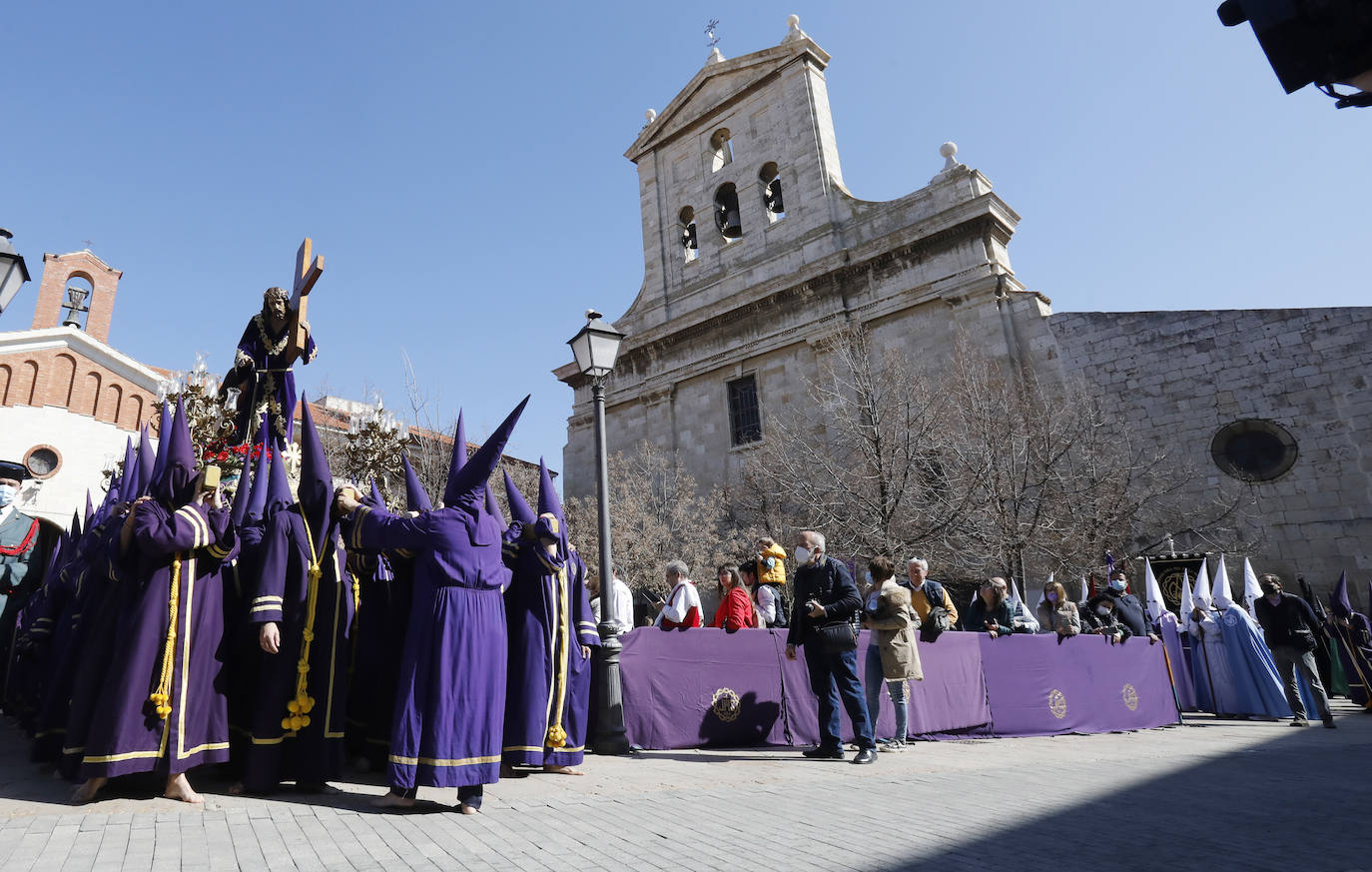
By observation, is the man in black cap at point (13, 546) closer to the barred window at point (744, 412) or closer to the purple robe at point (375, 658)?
the purple robe at point (375, 658)

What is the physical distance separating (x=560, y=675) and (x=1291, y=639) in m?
9.40

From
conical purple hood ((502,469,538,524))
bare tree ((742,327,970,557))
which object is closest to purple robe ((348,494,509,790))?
conical purple hood ((502,469,538,524))

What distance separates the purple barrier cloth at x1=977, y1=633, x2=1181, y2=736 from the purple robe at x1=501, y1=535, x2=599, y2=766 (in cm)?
494

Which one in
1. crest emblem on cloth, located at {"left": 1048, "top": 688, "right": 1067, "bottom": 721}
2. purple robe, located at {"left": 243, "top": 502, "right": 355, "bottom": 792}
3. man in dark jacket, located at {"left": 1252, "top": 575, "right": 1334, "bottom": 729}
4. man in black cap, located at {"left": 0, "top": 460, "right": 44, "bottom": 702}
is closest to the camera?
purple robe, located at {"left": 243, "top": 502, "right": 355, "bottom": 792}

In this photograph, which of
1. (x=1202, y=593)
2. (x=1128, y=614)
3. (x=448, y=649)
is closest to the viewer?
(x=448, y=649)

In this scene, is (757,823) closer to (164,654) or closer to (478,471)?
(478,471)

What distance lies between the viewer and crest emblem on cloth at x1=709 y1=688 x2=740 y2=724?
7.31 meters

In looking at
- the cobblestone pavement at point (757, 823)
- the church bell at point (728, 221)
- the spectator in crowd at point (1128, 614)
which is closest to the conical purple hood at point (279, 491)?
the cobblestone pavement at point (757, 823)

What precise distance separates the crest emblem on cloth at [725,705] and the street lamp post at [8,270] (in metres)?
7.21

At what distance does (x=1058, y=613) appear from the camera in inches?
355

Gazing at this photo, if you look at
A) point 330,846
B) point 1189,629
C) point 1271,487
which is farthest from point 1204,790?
point 1271,487

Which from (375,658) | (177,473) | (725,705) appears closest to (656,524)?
(725,705)

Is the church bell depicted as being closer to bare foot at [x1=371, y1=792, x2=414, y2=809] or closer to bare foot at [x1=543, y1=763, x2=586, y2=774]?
bare foot at [x1=543, y1=763, x2=586, y2=774]

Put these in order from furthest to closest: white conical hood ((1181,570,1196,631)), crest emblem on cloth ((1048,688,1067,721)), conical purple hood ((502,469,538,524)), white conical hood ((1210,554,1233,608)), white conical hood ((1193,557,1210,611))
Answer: white conical hood ((1181,570,1196,631)), white conical hood ((1193,557,1210,611)), white conical hood ((1210,554,1233,608)), crest emblem on cloth ((1048,688,1067,721)), conical purple hood ((502,469,538,524))
